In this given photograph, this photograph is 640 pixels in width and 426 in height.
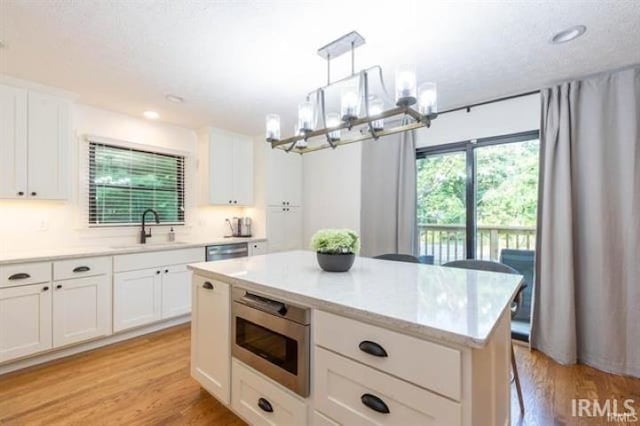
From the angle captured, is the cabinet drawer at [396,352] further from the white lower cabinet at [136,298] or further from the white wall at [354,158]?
the white wall at [354,158]

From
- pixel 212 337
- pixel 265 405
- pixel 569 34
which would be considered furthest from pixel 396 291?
pixel 569 34

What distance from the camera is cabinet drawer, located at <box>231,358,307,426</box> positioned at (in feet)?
4.79

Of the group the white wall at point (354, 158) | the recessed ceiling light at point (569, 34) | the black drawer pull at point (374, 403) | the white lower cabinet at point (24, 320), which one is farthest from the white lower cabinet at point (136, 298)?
the recessed ceiling light at point (569, 34)

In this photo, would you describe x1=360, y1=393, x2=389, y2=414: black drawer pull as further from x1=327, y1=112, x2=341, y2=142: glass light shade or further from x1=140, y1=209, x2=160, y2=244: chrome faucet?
x1=140, y1=209, x2=160, y2=244: chrome faucet

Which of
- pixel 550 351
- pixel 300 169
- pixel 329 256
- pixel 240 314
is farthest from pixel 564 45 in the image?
pixel 300 169

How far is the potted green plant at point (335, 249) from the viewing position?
6.23 feet

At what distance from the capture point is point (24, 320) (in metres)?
2.45

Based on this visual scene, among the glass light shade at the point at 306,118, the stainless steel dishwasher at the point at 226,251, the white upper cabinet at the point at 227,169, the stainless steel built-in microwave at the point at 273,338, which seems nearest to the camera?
the stainless steel built-in microwave at the point at 273,338

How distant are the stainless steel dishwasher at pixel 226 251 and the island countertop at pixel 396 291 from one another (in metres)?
1.60

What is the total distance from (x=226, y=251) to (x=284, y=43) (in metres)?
2.65

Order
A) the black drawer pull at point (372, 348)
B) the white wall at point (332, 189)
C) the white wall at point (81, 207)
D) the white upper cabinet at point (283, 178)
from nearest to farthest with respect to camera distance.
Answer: the black drawer pull at point (372, 348), the white wall at point (81, 207), the white wall at point (332, 189), the white upper cabinet at point (283, 178)

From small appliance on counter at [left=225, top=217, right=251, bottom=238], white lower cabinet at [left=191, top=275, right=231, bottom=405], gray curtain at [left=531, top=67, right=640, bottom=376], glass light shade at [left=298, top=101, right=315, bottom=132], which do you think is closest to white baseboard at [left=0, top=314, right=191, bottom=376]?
small appliance on counter at [left=225, top=217, right=251, bottom=238]

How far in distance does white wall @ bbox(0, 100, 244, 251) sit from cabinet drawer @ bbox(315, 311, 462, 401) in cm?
311

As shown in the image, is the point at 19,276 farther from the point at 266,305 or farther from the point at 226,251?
the point at 266,305
